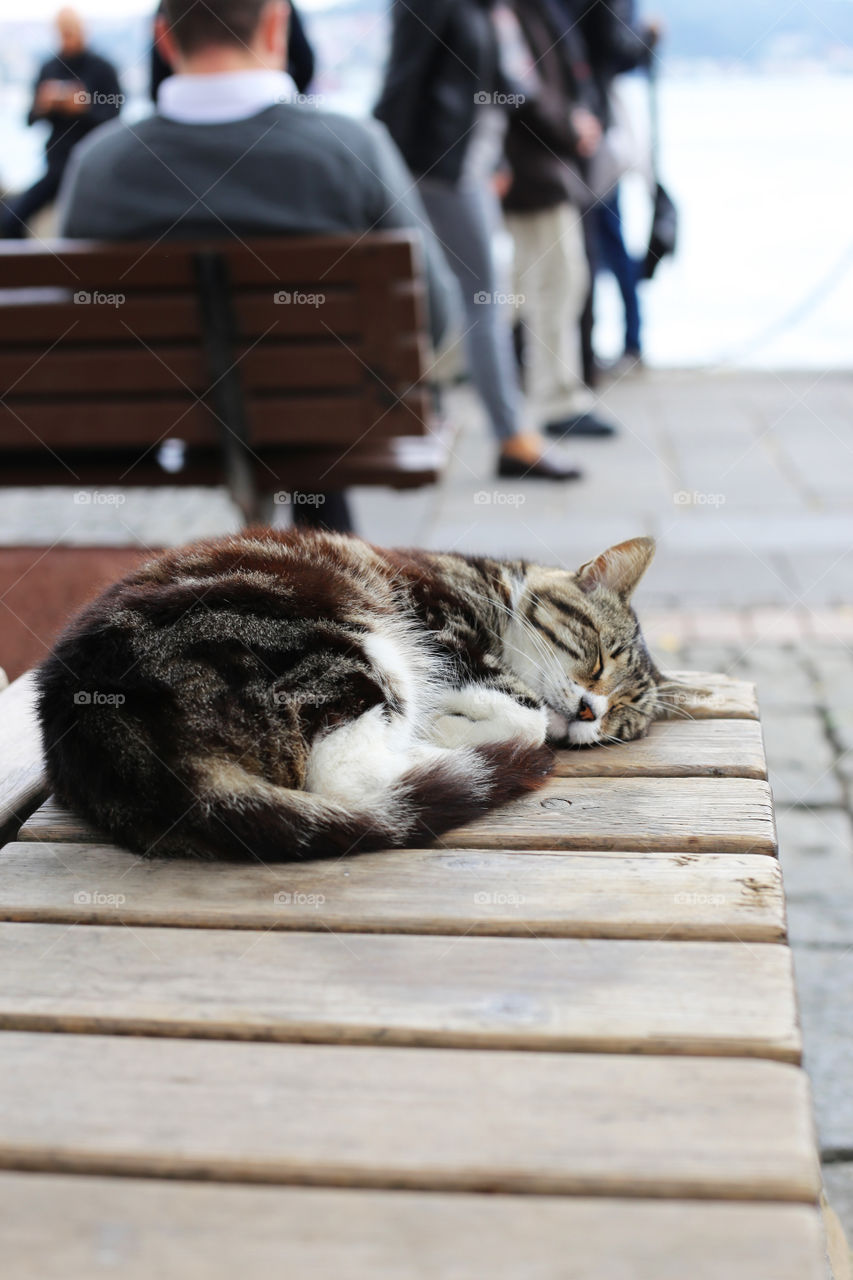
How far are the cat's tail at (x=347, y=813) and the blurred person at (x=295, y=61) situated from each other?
3871 mm

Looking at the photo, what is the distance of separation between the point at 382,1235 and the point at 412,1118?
0.44 ft

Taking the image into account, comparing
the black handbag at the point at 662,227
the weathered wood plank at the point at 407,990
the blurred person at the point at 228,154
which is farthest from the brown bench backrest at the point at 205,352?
the black handbag at the point at 662,227

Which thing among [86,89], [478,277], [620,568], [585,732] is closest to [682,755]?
[585,732]

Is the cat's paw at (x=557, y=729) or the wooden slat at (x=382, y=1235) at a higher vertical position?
the wooden slat at (x=382, y=1235)

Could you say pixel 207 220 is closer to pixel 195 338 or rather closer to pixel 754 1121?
pixel 195 338

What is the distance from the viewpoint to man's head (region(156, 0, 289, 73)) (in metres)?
3.57

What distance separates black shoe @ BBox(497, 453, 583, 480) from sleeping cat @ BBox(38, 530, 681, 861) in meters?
3.32

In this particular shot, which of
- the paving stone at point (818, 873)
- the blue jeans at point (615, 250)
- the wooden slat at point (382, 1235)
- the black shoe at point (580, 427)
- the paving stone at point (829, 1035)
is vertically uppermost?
the wooden slat at point (382, 1235)

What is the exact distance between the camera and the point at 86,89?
6977 mm

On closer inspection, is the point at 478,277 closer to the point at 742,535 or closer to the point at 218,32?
the point at 742,535

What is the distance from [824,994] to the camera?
2.49m

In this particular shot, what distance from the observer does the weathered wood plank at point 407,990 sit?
1259mm

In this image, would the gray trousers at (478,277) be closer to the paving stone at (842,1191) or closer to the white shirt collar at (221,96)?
the white shirt collar at (221,96)

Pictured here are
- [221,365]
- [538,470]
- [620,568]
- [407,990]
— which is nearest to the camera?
[407,990]
